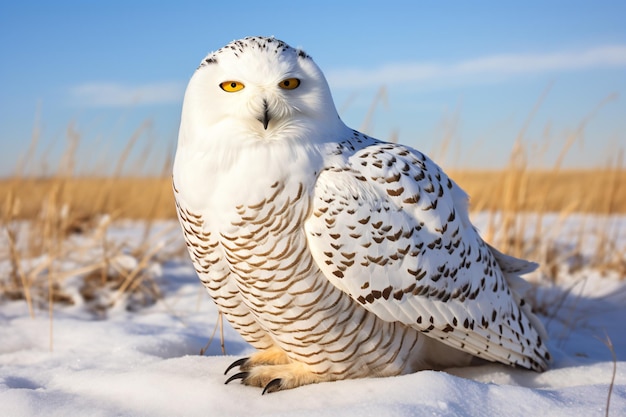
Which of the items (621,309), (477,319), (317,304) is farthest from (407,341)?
(621,309)

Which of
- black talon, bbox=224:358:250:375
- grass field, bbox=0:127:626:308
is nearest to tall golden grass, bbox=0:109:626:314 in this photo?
grass field, bbox=0:127:626:308

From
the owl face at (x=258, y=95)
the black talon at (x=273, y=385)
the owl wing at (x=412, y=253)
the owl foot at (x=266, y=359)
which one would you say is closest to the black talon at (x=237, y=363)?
the owl foot at (x=266, y=359)

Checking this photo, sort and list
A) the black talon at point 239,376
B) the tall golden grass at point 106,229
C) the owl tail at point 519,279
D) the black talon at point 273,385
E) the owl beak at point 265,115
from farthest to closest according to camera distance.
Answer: the tall golden grass at point 106,229 → the owl tail at point 519,279 → the black talon at point 239,376 → the black talon at point 273,385 → the owl beak at point 265,115

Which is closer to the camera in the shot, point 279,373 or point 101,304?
point 279,373

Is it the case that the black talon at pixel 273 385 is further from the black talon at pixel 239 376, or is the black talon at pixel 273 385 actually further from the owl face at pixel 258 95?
the owl face at pixel 258 95

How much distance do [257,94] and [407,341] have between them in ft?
3.40

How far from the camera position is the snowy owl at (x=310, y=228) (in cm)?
201

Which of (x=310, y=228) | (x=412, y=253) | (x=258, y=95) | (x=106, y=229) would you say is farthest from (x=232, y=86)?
(x=106, y=229)

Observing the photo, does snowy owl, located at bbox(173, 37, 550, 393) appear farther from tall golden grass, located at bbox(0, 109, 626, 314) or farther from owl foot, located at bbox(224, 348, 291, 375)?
tall golden grass, located at bbox(0, 109, 626, 314)

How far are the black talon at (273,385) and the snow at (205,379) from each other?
0.9 inches

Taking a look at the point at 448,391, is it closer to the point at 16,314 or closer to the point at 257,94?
the point at 257,94

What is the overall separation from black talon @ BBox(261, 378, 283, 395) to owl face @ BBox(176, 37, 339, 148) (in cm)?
86

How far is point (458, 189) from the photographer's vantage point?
2547mm

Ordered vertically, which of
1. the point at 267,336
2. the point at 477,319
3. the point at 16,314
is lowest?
the point at 16,314
